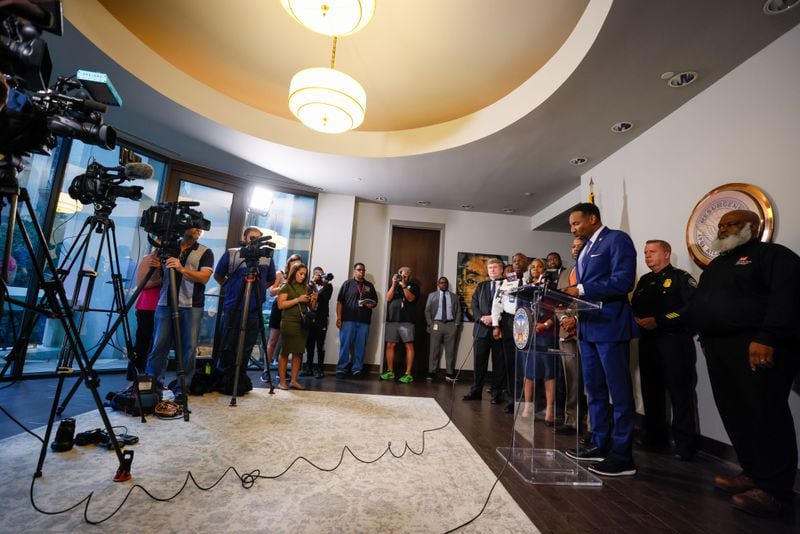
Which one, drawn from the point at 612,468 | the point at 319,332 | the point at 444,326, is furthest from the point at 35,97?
the point at 444,326

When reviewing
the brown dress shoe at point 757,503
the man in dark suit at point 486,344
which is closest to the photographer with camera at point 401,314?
the man in dark suit at point 486,344

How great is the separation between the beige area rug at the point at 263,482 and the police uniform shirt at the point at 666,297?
5.40ft

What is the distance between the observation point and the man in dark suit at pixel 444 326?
5363mm

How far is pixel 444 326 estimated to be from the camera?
539 centimetres

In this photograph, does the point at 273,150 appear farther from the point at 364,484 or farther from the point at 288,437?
the point at 364,484

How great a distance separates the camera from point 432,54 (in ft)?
10.2

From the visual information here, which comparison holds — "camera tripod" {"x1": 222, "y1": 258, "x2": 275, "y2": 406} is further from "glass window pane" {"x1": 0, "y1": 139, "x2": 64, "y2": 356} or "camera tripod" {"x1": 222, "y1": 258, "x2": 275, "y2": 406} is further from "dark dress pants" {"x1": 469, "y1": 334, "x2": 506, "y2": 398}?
"dark dress pants" {"x1": 469, "y1": 334, "x2": 506, "y2": 398}

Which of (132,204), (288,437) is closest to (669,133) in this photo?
(288,437)

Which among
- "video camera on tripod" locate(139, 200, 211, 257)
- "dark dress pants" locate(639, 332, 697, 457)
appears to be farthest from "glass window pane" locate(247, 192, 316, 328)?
"dark dress pants" locate(639, 332, 697, 457)

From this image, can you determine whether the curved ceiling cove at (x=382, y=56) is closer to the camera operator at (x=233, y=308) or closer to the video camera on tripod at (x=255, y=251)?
the camera operator at (x=233, y=308)

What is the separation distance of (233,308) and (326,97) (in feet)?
6.41

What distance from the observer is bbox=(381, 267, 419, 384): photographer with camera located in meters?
5.26

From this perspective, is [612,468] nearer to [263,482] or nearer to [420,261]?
[263,482]

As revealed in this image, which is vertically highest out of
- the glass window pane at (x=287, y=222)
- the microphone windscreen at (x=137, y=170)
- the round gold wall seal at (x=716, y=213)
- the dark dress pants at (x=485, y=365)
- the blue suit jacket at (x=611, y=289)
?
the glass window pane at (x=287, y=222)
